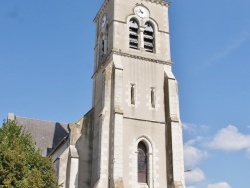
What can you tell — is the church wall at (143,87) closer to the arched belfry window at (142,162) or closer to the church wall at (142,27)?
the church wall at (142,27)

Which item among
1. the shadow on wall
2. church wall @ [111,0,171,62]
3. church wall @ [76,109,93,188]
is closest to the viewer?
church wall @ [76,109,93,188]

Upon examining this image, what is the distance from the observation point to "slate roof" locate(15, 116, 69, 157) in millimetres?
33344

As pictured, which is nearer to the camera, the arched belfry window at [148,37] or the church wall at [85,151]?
the church wall at [85,151]

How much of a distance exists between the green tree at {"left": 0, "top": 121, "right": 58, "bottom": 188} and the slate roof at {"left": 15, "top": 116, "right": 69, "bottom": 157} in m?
12.5

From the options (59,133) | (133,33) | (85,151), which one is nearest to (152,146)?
(85,151)

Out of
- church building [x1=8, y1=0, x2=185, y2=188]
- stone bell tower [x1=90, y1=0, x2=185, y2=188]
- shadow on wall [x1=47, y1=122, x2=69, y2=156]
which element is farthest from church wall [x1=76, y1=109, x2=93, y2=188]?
shadow on wall [x1=47, y1=122, x2=69, y2=156]

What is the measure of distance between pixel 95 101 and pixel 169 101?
521 cm

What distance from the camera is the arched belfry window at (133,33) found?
27812mm

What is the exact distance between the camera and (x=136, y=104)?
25.5 metres

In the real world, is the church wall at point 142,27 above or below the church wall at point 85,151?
above

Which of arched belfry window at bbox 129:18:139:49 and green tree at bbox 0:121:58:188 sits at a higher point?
arched belfry window at bbox 129:18:139:49

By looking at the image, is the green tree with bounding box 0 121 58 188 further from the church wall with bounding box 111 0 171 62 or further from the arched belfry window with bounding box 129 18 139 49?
the arched belfry window with bounding box 129 18 139 49

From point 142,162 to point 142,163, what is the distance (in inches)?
2.4

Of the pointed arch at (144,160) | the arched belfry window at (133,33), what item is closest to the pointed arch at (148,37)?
the arched belfry window at (133,33)
